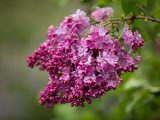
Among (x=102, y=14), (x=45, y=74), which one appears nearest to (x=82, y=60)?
(x=102, y=14)

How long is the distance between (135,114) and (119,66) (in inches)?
58.3

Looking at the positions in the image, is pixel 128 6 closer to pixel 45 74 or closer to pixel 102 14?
pixel 102 14

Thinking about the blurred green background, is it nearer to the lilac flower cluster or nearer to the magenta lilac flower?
the magenta lilac flower

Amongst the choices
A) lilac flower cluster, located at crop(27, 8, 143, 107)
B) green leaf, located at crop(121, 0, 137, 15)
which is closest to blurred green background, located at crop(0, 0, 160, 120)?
green leaf, located at crop(121, 0, 137, 15)

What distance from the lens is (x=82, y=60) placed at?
242 centimetres

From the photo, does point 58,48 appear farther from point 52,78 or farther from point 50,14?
point 50,14

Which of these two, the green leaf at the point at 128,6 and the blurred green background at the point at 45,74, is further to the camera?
the blurred green background at the point at 45,74

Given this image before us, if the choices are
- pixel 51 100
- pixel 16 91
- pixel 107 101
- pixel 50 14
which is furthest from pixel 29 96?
pixel 51 100

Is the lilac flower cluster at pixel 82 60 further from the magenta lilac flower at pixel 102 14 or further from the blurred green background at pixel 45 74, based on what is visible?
the blurred green background at pixel 45 74

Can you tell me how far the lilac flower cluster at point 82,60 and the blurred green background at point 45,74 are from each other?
0.65 feet

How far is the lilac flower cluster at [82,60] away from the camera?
7.91ft

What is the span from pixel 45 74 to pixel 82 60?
6.17 meters

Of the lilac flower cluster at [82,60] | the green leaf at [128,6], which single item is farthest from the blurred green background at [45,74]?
the lilac flower cluster at [82,60]

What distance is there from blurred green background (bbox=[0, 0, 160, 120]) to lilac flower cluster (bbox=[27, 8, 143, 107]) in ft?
0.65
